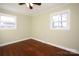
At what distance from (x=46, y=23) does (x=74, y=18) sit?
1.55ft

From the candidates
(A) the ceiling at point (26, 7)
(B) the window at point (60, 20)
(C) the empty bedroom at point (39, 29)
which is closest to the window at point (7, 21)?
(C) the empty bedroom at point (39, 29)

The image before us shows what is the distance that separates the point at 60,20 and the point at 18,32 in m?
0.75

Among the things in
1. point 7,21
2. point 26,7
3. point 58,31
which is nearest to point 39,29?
point 58,31

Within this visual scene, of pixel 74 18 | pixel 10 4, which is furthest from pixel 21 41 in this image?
pixel 74 18

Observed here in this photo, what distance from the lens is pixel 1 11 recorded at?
61.9 inches

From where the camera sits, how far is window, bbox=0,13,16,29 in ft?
5.22

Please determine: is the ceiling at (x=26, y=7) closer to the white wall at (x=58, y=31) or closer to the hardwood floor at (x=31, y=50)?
the white wall at (x=58, y=31)

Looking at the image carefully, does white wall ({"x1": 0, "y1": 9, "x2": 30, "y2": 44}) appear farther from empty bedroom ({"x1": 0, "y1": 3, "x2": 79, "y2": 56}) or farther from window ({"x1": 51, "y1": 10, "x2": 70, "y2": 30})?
window ({"x1": 51, "y1": 10, "x2": 70, "y2": 30})

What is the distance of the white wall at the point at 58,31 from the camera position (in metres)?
1.57

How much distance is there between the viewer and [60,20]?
1639 mm

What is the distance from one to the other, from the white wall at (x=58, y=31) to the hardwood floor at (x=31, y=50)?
0.11 metres

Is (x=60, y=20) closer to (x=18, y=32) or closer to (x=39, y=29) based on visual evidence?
(x=39, y=29)

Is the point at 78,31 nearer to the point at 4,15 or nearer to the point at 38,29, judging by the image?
the point at 38,29

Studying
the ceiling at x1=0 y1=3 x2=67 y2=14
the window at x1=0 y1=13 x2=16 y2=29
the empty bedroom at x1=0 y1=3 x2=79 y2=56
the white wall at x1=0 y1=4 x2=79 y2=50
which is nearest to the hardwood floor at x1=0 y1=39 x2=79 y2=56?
the empty bedroom at x1=0 y1=3 x2=79 y2=56
